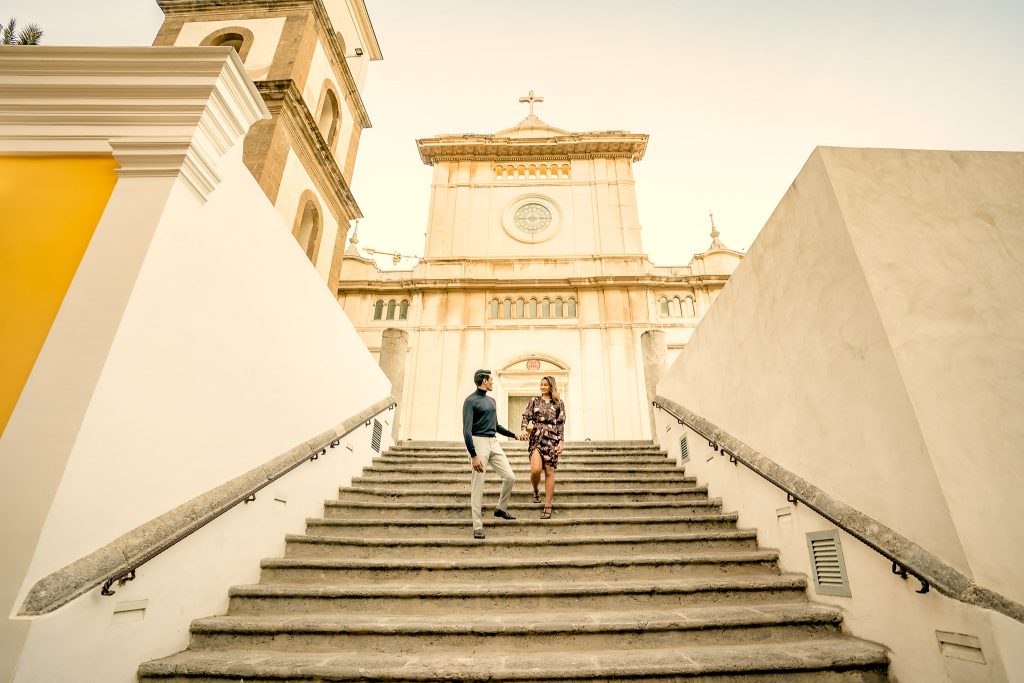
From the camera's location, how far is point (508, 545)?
4.27 meters

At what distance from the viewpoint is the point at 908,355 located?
2820 millimetres

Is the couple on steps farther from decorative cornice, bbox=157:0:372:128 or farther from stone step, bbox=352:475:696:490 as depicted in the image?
decorative cornice, bbox=157:0:372:128

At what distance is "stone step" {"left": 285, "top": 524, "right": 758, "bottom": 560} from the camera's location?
425cm

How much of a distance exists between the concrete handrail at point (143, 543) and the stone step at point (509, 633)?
2.49ft

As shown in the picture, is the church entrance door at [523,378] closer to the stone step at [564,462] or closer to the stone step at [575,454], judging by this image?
the stone step at [575,454]

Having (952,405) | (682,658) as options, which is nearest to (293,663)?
(682,658)

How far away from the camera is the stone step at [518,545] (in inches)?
167

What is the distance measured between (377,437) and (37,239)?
4840mm

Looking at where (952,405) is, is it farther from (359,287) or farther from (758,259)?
(359,287)

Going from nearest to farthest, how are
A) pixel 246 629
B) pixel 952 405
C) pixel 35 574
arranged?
pixel 35 574
pixel 952 405
pixel 246 629

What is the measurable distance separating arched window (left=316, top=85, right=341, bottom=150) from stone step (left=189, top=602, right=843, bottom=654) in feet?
31.5

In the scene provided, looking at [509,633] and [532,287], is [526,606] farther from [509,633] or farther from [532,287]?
[532,287]

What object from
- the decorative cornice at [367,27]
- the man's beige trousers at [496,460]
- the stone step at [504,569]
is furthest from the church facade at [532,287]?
the stone step at [504,569]

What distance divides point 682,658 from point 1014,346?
2.82 meters
